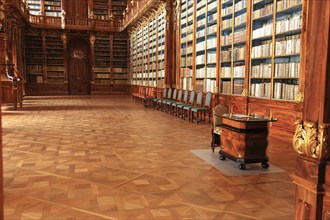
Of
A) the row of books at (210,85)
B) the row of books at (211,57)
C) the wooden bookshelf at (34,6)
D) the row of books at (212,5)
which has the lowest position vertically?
the row of books at (210,85)

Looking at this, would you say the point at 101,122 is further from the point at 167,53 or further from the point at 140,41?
the point at 140,41

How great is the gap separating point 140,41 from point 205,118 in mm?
9087

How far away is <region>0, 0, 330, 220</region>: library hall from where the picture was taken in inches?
61.6

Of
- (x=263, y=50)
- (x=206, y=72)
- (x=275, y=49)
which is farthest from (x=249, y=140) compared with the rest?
(x=206, y=72)

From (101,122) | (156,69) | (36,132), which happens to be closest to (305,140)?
(36,132)

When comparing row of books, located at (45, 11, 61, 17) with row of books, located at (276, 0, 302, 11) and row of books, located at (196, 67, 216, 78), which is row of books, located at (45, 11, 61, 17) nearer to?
row of books, located at (196, 67, 216, 78)

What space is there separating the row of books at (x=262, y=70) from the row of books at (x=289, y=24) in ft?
2.16

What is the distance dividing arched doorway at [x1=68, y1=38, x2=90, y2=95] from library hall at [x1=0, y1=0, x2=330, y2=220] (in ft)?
18.8

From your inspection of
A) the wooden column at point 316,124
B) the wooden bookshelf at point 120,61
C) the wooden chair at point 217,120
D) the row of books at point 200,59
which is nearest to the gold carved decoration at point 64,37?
the wooden bookshelf at point 120,61

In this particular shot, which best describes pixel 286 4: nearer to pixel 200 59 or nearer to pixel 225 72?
pixel 225 72

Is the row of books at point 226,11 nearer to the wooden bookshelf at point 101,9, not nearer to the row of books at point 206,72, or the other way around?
the row of books at point 206,72

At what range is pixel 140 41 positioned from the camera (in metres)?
A: 16.6

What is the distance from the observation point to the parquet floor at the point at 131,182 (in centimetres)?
263

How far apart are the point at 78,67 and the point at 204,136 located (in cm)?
1514
